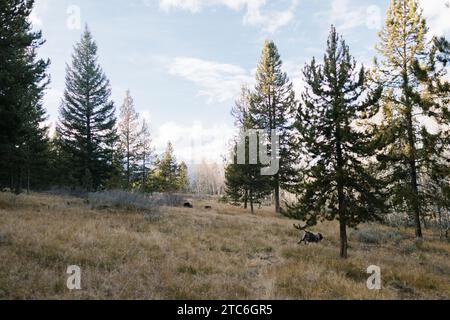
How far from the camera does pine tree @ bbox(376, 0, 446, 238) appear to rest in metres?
18.5

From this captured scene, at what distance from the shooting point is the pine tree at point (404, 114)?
728 inches

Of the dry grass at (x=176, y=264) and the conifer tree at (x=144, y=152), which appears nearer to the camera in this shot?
the dry grass at (x=176, y=264)

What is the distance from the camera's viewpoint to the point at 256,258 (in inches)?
408

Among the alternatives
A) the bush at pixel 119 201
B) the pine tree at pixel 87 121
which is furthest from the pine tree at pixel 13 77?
the pine tree at pixel 87 121

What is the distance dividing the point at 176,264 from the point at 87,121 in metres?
23.1

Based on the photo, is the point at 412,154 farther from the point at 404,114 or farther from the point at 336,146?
the point at 336,146

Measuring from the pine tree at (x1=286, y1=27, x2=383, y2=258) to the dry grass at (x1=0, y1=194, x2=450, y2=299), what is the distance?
1.76m

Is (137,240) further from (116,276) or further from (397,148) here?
(397,148)

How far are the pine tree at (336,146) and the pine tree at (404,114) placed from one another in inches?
312

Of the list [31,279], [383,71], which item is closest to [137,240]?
[31,279]

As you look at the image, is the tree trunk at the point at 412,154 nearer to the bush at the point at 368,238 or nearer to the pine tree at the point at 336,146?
the bush at the point at 368,238

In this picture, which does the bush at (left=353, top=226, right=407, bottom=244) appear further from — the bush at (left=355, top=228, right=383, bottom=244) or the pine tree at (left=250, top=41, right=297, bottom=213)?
the pine tree at (left=250, top=41, right=297, bottom=213)

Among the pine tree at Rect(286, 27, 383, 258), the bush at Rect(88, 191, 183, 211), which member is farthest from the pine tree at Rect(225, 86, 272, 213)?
the pine tree at Rect(286, 27, 383, 258)

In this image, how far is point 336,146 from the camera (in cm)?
1187
